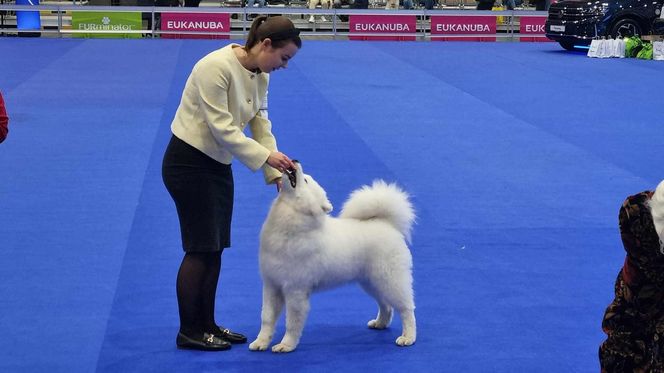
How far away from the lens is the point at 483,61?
1917cm

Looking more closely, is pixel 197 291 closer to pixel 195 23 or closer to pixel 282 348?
pixel 282 348

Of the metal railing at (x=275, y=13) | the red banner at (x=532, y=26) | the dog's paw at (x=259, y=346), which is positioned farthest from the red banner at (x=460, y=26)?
the dog's paw at (x=259, y=346)

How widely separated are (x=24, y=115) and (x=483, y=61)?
10.0 metres

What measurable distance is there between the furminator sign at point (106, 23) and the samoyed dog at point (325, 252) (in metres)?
18.5

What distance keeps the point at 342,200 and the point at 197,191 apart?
3.48 m

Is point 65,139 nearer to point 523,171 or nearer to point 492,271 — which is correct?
point 523,171

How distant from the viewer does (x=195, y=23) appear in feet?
75.9

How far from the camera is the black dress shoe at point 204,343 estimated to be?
5.12m

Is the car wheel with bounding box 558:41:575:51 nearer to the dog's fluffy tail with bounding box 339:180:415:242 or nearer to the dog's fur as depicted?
the dog's fluffy tail with bounding box 339:180:415:242

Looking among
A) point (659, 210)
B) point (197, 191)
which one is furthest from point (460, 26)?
point (659, 210)

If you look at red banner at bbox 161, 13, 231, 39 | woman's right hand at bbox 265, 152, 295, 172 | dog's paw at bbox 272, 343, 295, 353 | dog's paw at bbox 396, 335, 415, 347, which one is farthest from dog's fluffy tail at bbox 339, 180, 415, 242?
red banner at bbox 161, 13, 231, 39

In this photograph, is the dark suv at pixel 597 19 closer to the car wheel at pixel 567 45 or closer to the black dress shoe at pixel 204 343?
the car wheel at pixel 567 45

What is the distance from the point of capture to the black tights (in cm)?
502

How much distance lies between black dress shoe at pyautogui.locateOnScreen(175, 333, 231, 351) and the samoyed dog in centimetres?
16
